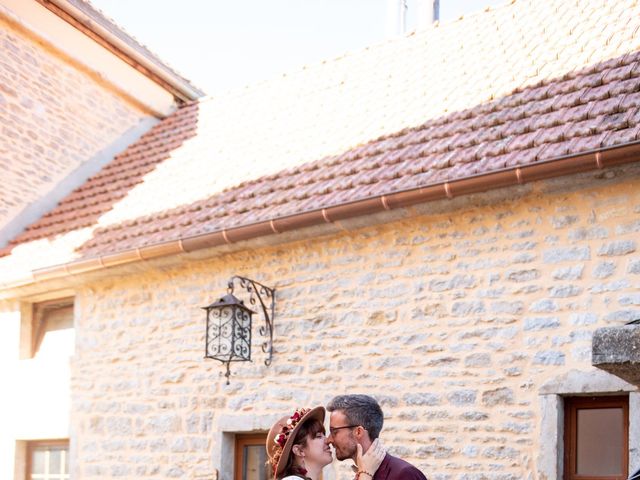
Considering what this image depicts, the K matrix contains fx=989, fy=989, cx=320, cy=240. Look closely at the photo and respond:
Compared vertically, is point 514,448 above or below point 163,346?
below

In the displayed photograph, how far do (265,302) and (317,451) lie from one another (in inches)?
147

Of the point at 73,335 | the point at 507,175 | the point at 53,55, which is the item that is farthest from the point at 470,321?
the point at 53,55

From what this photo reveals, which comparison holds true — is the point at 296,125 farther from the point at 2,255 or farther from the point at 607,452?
the point at 607,452

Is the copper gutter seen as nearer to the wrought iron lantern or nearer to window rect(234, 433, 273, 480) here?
the wrought iron lantern

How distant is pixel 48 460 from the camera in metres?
9.12

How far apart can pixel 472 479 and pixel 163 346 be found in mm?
3068

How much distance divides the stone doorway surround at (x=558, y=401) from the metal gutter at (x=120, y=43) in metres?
7.07

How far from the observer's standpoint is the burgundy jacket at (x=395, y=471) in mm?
3973

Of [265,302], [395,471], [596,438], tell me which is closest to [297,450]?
[395,471]

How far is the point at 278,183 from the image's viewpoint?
820 cm

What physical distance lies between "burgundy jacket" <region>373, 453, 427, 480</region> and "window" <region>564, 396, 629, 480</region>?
231 cm

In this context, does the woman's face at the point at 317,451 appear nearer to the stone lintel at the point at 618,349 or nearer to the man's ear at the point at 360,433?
the man's ear at the point at 360,433

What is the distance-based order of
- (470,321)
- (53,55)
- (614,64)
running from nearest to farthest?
(470,321) < (614,64) < (53,55)

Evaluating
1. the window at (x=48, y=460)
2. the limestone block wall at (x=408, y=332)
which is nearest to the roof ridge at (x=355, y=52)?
the limestone block wall at (x=408, y=332)
